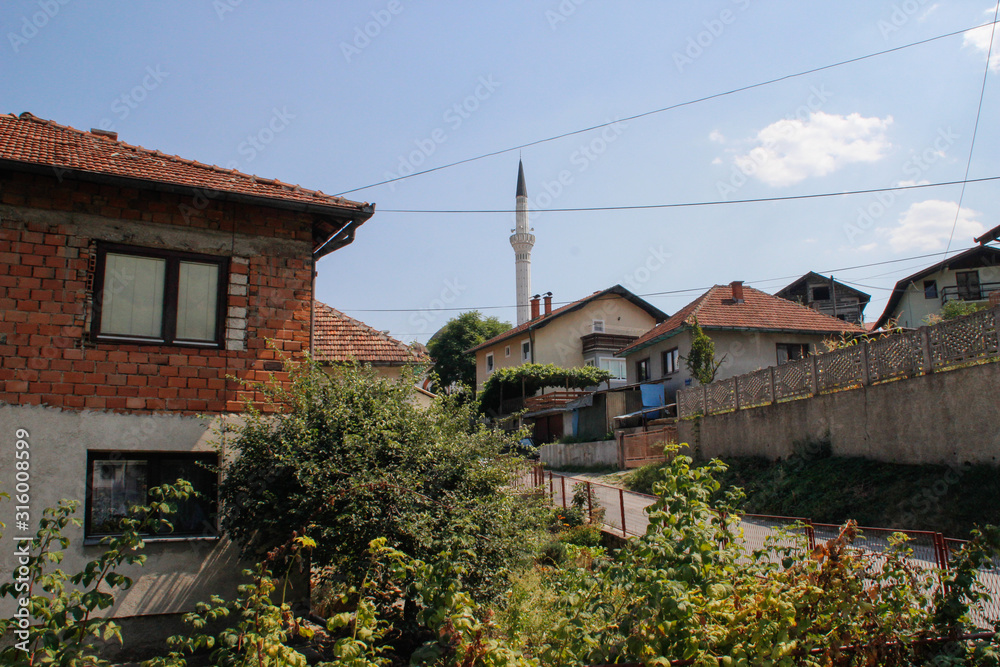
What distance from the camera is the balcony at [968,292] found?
35500 millimetres

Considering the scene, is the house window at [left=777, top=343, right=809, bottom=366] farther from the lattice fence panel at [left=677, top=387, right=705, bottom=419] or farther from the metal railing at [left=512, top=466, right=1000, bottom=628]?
the metal railing at [left=512, top=466, right=1000, bottom=628]

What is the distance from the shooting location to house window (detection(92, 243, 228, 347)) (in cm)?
873

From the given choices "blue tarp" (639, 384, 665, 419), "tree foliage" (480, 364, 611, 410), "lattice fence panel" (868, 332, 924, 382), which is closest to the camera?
"lattice fence panel" (868, 332, 924, 382)

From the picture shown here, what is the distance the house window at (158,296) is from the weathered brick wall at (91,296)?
125 mm

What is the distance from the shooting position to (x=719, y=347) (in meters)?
28.4

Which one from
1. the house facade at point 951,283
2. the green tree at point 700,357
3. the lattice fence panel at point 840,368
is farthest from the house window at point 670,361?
the lattice fence panel at point 840,368

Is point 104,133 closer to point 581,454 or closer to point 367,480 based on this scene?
point 367,480

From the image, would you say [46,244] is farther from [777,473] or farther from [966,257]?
[966,257]

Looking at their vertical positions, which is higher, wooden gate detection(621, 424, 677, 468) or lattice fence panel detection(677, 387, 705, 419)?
lattice fence panel detection(677, 387, 705, 419)

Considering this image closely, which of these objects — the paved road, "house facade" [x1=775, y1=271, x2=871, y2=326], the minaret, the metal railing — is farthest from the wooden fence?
the minaret

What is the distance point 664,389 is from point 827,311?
2038 cm

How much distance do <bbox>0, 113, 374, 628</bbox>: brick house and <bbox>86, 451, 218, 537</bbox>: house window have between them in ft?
0.05

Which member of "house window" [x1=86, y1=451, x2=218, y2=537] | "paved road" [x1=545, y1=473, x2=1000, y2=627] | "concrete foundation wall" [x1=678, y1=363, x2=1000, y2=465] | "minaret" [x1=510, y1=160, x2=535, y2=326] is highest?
"minaret" [x1=510, y1=160, x2=535, y2=326]

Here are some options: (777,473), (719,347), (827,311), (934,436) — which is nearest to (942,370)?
(934,436)
